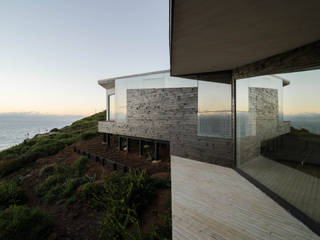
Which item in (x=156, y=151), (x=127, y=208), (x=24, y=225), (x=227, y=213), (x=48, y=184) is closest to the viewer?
(x=227, y=213)

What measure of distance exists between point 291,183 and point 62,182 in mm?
8321

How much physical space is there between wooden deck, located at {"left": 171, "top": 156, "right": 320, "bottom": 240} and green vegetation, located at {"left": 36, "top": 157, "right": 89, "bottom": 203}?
4355mm

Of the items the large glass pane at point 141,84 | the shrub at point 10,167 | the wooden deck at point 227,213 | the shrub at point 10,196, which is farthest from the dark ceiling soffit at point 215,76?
the shrub at point 10,167

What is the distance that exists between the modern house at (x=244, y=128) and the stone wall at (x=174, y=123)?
1.7 inches

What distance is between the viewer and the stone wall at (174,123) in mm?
5078

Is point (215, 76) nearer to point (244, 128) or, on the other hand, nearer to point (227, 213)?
point (244, 128)

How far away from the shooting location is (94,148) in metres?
9.88

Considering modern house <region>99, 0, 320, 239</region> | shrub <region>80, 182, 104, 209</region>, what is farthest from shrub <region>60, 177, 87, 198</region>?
modern house <region>99, 0, 320, 239</region>

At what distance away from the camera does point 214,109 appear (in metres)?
5.10

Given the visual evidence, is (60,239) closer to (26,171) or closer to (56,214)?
(56,214)

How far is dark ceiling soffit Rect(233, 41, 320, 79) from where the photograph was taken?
223 centimetres

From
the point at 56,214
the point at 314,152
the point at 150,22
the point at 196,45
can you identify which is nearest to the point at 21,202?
the point at 56,214

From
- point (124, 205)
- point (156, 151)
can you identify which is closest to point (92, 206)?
point (124, 205)

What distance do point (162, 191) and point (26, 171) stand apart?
9826 mm
